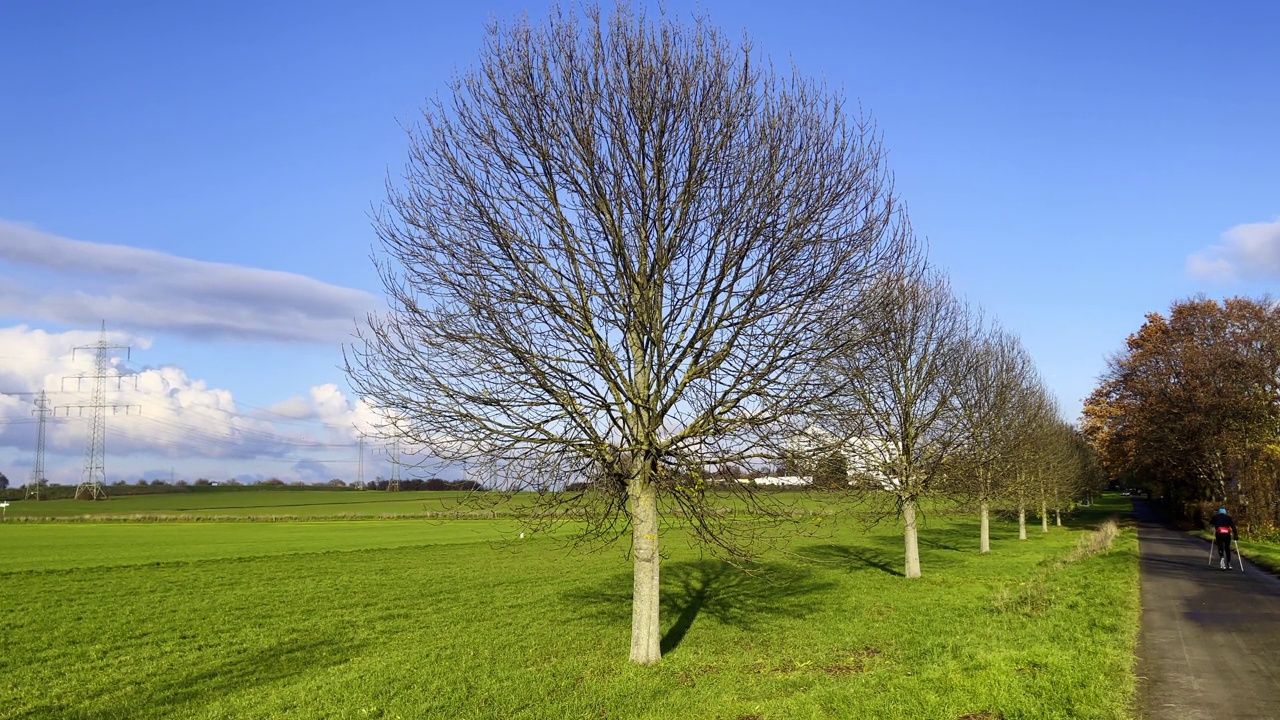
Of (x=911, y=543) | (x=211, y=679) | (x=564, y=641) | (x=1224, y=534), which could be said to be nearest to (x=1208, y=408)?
(x=1224, y=534)

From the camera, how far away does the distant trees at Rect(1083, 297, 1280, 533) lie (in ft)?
137

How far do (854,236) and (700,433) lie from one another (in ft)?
11.8

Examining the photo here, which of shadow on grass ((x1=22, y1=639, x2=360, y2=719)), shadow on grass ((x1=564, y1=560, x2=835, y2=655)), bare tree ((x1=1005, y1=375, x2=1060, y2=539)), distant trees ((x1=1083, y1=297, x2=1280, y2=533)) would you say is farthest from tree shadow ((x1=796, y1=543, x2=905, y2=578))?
distant trees ((x1=1083, y1=297, x2=1280, y2=533))

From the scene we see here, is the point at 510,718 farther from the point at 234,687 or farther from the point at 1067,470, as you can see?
the point at 1067,470

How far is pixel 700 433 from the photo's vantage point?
38.9 ft

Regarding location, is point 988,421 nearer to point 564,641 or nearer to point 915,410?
→ point 915,410

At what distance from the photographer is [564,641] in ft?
52.2

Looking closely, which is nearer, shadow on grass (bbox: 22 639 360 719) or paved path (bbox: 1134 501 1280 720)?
paved path (bbox: 1134 501 1280 720)

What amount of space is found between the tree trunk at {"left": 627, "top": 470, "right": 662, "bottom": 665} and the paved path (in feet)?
21.1

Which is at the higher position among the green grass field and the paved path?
the paved path

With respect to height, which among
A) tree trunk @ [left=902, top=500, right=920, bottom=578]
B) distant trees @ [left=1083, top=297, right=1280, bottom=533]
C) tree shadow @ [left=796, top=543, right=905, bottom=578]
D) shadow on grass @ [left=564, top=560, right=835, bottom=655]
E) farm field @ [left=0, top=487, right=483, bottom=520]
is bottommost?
farm field @ [left=0, top=487, right=483, bottom=520]

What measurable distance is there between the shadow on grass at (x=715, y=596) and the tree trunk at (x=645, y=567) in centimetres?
163

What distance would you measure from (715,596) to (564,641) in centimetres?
671

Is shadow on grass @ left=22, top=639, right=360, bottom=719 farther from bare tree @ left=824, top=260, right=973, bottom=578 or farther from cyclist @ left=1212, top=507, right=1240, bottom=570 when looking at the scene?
cyclist @ left=1212, top=507, right=1240, bottom=570
